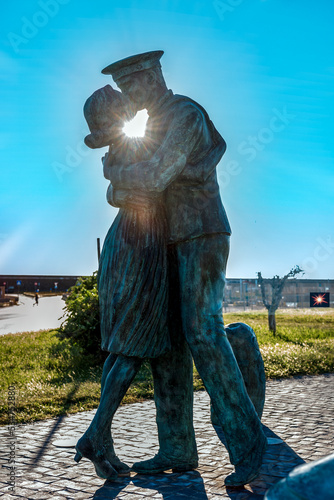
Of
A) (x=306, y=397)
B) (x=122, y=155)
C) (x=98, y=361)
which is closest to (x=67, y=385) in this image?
(x=98, y=361)

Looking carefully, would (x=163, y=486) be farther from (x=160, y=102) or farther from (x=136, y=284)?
(x=160, y=102)

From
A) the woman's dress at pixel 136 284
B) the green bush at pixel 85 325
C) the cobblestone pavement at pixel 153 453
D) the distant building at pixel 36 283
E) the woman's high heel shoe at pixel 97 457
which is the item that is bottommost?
the cobblestone pavement at pixel 153 453

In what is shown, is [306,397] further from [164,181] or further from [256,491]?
[164,181]

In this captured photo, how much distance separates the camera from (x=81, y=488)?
3924 millimetres

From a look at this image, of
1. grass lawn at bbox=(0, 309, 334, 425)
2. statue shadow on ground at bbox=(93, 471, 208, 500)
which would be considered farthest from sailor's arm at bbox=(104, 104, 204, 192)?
grass lawn at bbox=(0, 309, 334, 425)

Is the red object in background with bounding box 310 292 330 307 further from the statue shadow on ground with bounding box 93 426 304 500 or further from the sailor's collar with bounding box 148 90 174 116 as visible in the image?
the sailor's collar with bounding box 148 90 174 116

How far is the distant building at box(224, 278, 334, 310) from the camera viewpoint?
2841 cm

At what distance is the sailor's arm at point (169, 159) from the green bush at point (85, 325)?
23.2 ft

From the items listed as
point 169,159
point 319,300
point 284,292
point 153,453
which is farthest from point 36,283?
point 169,159

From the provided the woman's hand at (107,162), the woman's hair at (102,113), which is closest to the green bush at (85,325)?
the woman's hand at (107,162)

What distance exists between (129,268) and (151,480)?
140 centimetres

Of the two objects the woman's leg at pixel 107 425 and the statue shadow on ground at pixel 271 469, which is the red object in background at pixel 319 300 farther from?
the woman's leg at pixel 107 425

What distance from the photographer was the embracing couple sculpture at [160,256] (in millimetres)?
3748

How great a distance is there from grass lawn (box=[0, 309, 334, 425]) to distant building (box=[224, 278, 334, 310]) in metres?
13.2
